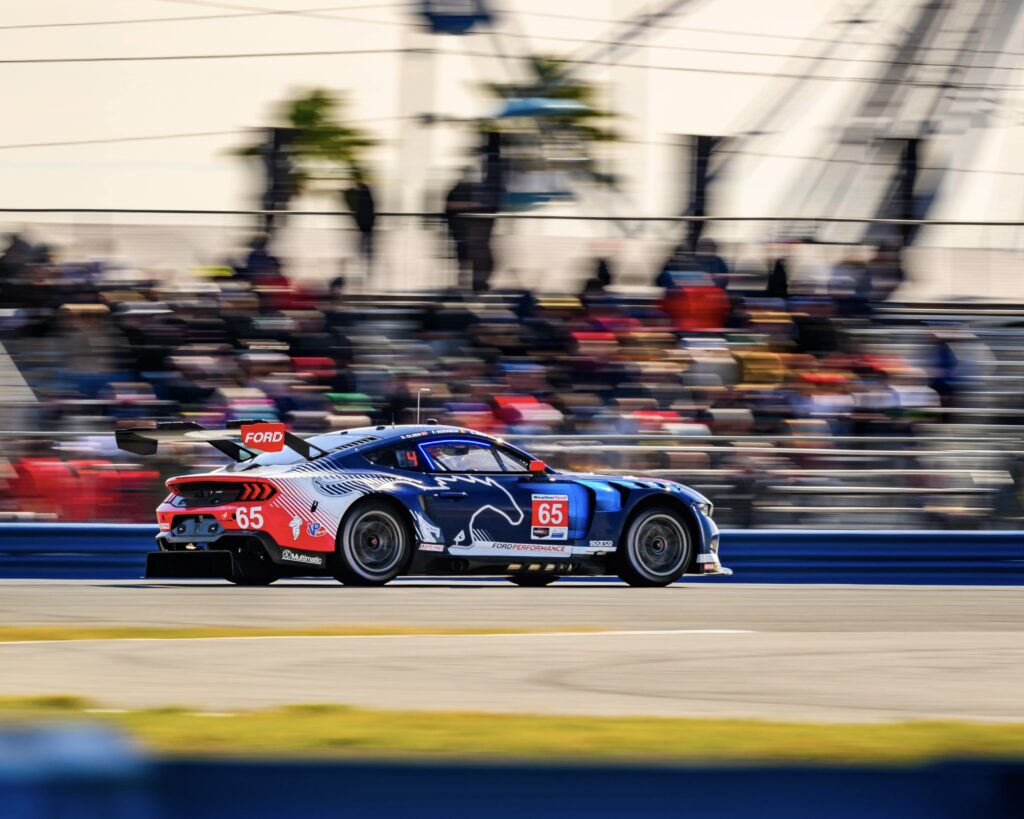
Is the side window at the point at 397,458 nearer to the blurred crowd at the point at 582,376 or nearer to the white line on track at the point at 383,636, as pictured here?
the blurred crowd at the point at 582,376

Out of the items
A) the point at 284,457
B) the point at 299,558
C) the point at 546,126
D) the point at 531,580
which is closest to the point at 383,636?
the point at 299,558

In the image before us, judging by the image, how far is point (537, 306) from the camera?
15.9 metres

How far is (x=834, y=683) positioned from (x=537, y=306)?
882 centimetres

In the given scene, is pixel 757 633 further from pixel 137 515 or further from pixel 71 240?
pixel 71 240

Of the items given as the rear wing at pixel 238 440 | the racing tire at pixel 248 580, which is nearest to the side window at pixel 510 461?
the rear wing at pixel 238 440

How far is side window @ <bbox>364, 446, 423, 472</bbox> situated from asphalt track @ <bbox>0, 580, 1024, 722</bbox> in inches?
34.3

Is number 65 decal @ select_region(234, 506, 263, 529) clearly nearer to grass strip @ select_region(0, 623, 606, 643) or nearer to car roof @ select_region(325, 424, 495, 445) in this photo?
car roof @ select_region(325, 424, 495, 445)

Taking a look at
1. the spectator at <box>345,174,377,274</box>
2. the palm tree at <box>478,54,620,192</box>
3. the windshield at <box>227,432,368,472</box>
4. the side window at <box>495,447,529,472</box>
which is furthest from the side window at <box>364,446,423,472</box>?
the palm tree at <box>478,54,620,192</box>

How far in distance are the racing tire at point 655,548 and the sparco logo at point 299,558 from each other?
2253mm

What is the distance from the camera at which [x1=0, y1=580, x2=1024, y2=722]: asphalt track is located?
6766mm

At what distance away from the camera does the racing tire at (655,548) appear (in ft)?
42.7

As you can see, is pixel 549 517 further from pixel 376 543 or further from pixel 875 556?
pixel 875 556

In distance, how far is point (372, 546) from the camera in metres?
12.4

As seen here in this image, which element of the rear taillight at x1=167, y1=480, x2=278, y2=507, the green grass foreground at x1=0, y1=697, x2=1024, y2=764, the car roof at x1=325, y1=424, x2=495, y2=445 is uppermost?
the car roof at x1=325, y1=424, x2=495, y2=445
